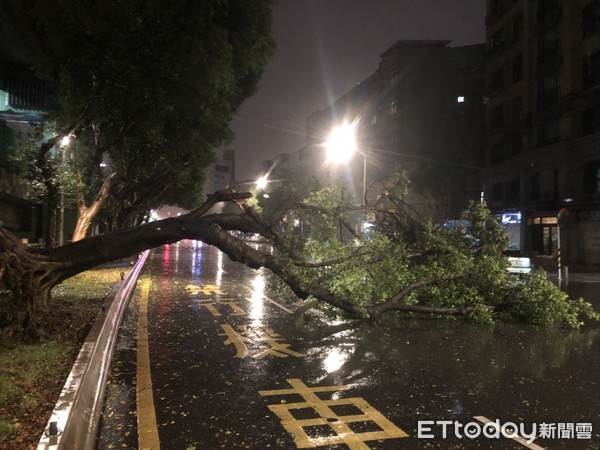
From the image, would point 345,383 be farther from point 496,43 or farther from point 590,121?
point 496,43

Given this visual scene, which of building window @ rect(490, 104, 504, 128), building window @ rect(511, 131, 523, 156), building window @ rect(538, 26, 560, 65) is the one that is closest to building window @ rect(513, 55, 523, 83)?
building window @ rect(490, 104, 504, 128)

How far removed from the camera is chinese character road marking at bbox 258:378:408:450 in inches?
170

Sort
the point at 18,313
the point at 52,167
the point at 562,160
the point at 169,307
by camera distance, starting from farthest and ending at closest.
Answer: the point at 562,160
the point at 52,167
the point at 169,307
the point at 18,313

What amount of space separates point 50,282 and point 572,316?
9.76m

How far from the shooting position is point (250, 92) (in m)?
20.5

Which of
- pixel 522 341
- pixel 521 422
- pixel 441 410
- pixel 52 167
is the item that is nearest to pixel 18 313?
pixel 441 410

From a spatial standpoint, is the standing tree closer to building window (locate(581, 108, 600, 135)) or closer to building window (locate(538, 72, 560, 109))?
building window (locate(581, 108, 600, 135))

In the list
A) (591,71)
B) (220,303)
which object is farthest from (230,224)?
(591,71)

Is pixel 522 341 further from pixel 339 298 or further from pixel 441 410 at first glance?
pixel 441 410

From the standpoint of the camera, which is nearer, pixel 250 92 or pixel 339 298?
pixel 339 298

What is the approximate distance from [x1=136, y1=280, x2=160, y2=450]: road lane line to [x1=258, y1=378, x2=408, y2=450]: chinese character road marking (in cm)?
118

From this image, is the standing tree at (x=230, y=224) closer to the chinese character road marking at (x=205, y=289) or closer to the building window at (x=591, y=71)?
the chinese character road marking at (x=205, y=289)

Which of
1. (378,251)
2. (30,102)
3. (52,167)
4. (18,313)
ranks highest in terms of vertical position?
(30,102)

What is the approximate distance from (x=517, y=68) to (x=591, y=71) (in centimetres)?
785
